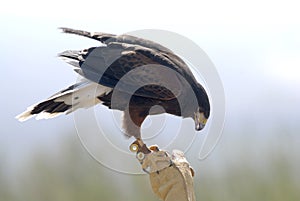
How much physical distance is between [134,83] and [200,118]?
542mm

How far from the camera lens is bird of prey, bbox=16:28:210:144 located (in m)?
5.87

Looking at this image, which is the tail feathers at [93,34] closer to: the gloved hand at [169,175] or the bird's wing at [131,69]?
the bird's wing at [131,69]

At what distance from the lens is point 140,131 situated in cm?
600

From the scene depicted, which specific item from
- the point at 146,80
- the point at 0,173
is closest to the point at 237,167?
the point at 0,173

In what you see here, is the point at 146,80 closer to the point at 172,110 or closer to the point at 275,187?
the point at 172,110

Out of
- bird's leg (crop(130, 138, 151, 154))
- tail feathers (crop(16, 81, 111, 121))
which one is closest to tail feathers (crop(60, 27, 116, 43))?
tail feathers (crop(16, 81, 111, 121))

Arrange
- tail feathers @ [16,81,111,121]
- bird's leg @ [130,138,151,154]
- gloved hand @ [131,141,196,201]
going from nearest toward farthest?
gloved hand @ [131,141,196,201] → bird's leg @ [130,138,151,154] → tail feathers @ [16,81,111,121]

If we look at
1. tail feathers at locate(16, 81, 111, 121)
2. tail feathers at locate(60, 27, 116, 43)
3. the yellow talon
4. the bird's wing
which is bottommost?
the yellow talon

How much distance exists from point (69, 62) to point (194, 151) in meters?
1.38

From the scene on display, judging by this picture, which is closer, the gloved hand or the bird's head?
the gloved hand

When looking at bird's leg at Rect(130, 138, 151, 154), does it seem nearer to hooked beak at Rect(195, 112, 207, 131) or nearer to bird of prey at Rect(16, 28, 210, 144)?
bird of prey at Rect(16, 28, 210, 144)

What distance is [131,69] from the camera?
5961 mm

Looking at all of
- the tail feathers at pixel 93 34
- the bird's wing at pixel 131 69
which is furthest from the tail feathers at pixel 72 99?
the tail feathers at pixel 93 34

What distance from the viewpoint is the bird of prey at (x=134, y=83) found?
587 centimetres
